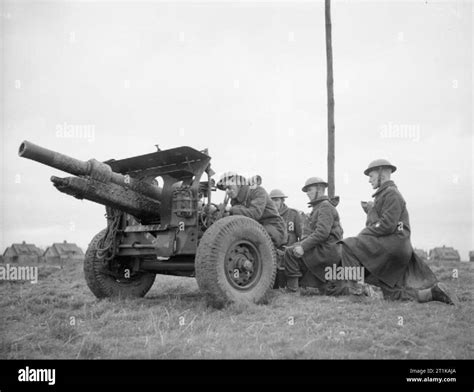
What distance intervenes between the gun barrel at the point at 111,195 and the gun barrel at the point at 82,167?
62 millimetres

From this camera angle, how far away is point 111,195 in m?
6.20

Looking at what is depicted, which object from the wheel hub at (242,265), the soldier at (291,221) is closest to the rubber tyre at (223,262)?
the wheel hub at (242,265)

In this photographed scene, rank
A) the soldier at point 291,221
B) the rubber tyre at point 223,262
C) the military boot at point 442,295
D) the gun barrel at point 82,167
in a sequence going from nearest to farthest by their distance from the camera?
the gun barrel at point 82,167 < the rubber tyre at point 223,262 < the military boot at point 442,295 < the soldier at point 291,221

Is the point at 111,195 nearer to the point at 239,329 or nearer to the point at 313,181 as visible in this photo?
the point at 239,329

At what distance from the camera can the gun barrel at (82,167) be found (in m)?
5.38

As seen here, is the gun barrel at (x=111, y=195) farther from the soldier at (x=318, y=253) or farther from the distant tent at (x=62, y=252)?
the distant tent at (x=62, y=252)

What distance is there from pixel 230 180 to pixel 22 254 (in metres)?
20.0

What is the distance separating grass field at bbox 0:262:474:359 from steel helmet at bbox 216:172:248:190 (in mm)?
1670

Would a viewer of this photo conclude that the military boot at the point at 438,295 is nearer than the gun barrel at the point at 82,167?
No

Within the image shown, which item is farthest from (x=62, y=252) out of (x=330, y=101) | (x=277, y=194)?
(x=330, y=101)

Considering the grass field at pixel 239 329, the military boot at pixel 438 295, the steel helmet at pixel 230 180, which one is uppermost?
the steel helmet at pixel 230 180

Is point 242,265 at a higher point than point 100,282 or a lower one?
higher

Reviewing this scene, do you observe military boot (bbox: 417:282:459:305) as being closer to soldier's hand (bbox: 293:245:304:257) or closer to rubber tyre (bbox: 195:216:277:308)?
soldier's hand (bbox: 293:245:304:257)
